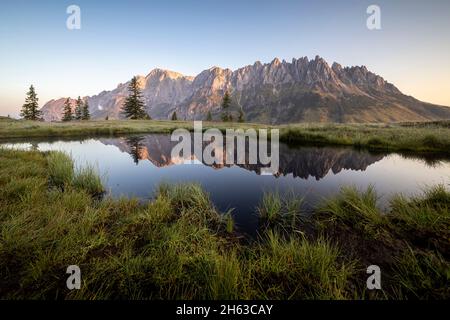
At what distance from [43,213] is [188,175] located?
7343 millimetres

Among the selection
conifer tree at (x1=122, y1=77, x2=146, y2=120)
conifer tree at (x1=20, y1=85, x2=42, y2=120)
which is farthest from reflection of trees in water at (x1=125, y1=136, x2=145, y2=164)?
conifer tree at (x1=20, y1=85, x2=42, y2=120)

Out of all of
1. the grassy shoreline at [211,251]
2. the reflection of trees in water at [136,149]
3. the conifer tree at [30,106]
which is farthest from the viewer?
the conifer tree at [30,106]

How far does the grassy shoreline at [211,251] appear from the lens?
10.2 ft

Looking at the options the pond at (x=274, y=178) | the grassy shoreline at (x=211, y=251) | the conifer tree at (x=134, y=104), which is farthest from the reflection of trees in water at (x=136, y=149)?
the conifer tree at (x=134, y=104)

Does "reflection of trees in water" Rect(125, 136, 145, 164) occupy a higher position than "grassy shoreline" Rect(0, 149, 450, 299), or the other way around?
"reflection of trees in water" Rect(125, 136, 145, 164)

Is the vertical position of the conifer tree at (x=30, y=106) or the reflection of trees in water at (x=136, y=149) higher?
the conifer tree at (x=30, y=106)

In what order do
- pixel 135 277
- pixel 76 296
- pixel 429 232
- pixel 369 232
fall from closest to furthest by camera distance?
pixel 76 296 → pixel 135 277 → pixel 429 232 → pixel 369 232

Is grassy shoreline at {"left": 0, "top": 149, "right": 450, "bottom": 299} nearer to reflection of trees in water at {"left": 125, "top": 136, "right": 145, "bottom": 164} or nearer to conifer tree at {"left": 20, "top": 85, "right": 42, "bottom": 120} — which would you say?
reflection of trees in water at {"left": 125, "top": 136, "right": 145, "bottom": 164}

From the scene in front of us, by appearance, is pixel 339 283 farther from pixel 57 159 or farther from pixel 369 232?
pixel 57 159

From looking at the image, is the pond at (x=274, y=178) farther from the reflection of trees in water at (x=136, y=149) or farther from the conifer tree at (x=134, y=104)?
the conifer tree at (x=134, y=104)

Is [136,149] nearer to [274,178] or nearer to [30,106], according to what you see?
[274,178]

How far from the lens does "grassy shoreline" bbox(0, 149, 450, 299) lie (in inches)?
123

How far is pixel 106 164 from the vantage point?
1438cm

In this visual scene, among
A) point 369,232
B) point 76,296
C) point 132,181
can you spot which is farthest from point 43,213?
point 369,232
